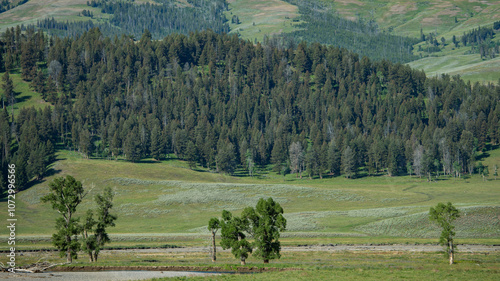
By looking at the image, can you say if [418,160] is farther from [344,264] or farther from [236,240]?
[236,240]

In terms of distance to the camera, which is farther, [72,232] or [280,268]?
[72,232]

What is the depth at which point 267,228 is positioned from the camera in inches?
2244

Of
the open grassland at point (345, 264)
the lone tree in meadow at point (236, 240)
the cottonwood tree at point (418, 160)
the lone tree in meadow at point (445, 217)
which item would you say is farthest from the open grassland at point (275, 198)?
the lone tree in meadow at point (236, 240)

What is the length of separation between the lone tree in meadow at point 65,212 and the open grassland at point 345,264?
230cm

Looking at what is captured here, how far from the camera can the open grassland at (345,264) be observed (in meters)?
46.4

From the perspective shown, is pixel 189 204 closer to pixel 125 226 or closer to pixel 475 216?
pixel 125 226

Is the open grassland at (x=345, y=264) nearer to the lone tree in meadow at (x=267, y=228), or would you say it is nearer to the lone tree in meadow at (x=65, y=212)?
the lone tree in meadow at (x=267, y=228)

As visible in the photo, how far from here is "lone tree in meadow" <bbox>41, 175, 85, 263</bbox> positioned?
58.6 meters

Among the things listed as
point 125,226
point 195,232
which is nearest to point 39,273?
point 195,232

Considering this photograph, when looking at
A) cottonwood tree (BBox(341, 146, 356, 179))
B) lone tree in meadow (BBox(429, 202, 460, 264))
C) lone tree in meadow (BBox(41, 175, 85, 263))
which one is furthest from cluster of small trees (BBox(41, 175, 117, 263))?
cottonwood tree (BBox(341, 146, 356, 179))

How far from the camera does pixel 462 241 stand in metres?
79.0

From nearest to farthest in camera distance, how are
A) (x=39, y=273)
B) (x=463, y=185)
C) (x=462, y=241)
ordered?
(x=39, y=273) → (x=462, y=241) → (x=463, y=185)

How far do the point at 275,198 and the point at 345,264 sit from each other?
260 feet

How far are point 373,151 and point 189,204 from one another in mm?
92197
